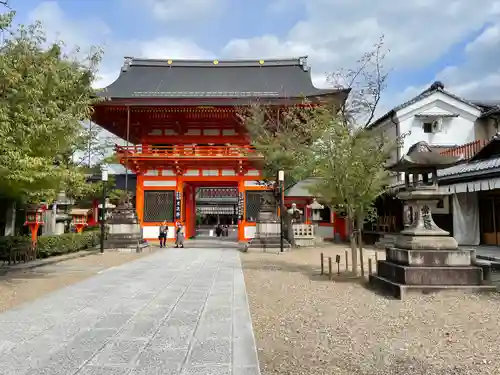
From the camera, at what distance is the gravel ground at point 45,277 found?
327 inches

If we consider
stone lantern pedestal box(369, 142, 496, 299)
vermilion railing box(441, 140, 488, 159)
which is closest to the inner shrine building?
vermilion railing box(441, 140, 488, 159)

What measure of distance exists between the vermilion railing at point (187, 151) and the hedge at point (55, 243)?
5.90 metres

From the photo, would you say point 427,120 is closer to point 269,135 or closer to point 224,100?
point 269,135

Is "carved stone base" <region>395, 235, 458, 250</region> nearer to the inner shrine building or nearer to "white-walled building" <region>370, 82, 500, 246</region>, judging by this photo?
"white-walled building" <region>370, 82, 500, 246</region>

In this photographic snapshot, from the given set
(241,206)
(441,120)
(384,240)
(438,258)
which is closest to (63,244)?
(241,206)

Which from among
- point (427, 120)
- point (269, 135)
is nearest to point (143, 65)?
point (269, 135)

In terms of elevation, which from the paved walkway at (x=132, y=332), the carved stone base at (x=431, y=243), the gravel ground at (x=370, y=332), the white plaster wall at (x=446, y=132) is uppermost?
the white plaster wall at (x=446, y=132)

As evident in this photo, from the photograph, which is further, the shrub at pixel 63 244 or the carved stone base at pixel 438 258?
the shrub at pixel 63 244

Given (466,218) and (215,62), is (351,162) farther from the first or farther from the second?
(215,62)

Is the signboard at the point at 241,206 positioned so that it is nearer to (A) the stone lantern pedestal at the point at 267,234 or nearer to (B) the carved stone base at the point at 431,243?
(A) the stone lantern pedestal at the point at 267,234

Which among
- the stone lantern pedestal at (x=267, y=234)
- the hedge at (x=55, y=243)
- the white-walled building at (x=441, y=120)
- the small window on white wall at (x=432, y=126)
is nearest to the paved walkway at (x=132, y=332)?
the hedge at (x=55, y=243)

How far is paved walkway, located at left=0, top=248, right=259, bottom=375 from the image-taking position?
4199 millimetres

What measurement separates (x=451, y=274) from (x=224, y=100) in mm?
18748

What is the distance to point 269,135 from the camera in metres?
23.0
